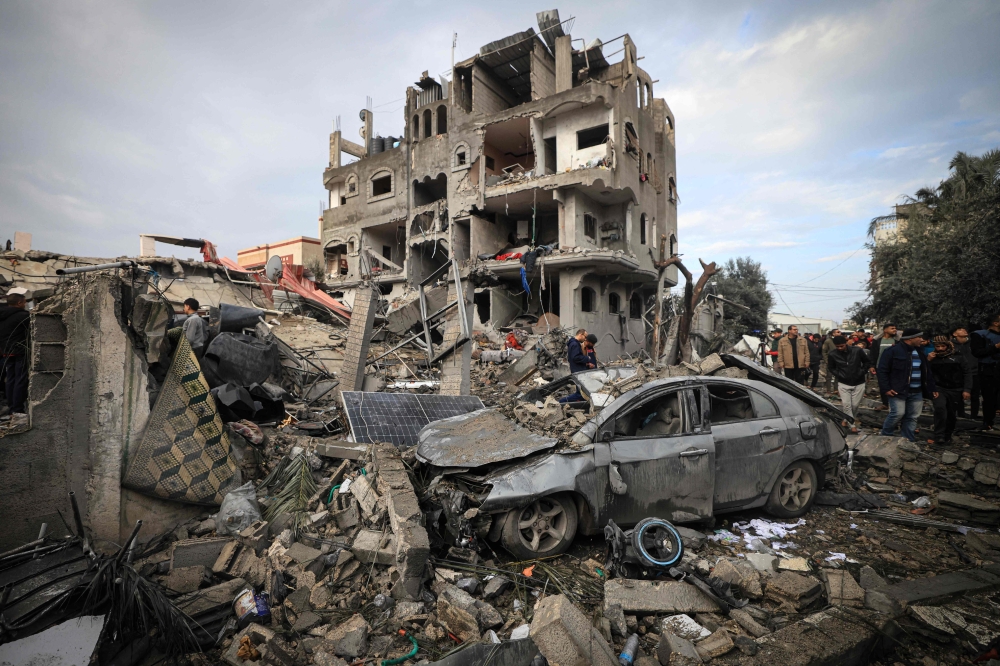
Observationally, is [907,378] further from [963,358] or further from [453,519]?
[453,519]

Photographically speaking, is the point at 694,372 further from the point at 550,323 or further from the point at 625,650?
the point at 550,323

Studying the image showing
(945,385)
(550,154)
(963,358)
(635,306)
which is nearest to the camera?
(945,385)

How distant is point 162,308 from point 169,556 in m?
2.31

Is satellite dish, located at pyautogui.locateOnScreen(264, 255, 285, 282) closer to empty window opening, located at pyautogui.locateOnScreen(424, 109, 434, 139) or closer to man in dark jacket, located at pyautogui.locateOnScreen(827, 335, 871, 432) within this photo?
empty window opening, located at pyautogui.locateOnScreen(424, 109, 434, 139)

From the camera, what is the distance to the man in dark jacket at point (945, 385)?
7.30m

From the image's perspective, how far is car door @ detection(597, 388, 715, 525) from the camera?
161 inches

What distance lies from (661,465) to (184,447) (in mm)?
4418

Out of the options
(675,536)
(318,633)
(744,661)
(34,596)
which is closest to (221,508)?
(34,596)

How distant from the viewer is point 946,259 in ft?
45.9

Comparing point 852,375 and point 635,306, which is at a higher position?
point 635,306

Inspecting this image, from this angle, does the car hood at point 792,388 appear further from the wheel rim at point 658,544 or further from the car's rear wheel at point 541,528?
the car's rear wheel at point 541,528

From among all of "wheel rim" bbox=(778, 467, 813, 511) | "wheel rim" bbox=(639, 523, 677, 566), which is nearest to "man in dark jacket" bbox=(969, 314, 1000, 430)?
"wheel rim" bbox=(778, 467, 813, 511)

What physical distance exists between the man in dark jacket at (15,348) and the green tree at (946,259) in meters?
18.8

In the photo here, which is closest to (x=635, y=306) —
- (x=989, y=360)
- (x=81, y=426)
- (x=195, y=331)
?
(x=989, y=360)
